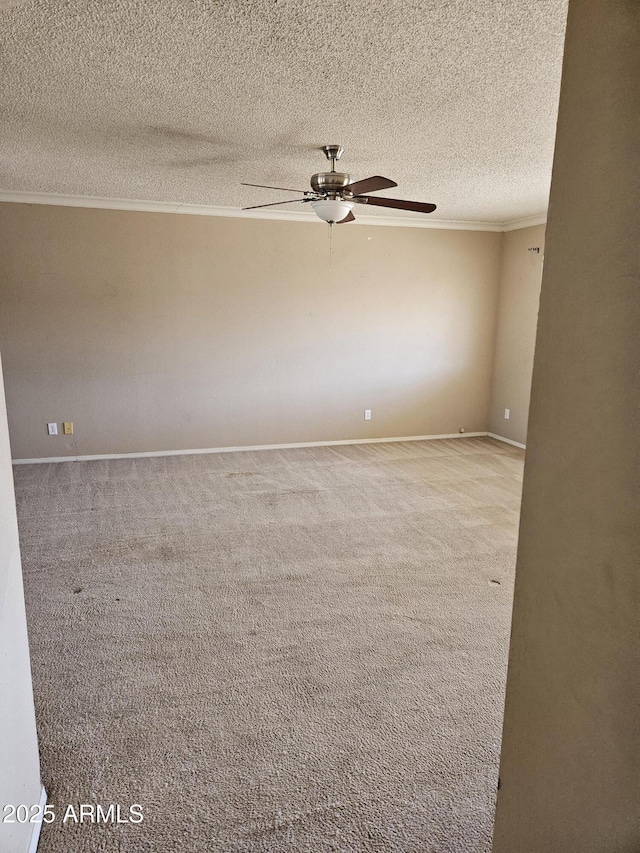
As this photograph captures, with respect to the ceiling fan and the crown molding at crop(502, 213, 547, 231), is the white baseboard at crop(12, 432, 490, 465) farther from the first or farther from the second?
the ceiling fan

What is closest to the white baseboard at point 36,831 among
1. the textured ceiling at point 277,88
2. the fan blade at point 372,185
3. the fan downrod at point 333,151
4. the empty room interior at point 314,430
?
the empty room interior at point 314,430

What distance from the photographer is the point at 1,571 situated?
1272 mm

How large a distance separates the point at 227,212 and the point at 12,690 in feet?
15.1

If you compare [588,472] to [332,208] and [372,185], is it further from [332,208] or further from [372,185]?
[332,208]

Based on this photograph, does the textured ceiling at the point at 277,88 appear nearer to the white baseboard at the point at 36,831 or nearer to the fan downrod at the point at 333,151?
the fan downrod at the point at 333,151

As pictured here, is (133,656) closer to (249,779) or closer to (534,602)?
(249,779)

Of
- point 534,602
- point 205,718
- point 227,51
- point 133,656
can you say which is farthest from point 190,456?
point 534,602

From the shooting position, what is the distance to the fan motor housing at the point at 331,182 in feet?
10.00

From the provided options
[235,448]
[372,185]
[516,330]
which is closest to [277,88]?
[372,185]

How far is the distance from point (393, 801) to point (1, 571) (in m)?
1.32

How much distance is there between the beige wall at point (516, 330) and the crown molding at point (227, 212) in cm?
24

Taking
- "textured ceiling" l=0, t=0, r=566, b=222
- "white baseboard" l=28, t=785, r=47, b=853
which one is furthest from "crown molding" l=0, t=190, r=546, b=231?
"white baseboard" l=28, t=785, r=47, b=853

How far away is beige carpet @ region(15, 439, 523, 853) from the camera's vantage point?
161cm

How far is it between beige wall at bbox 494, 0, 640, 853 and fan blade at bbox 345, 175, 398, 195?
2.10 meters
